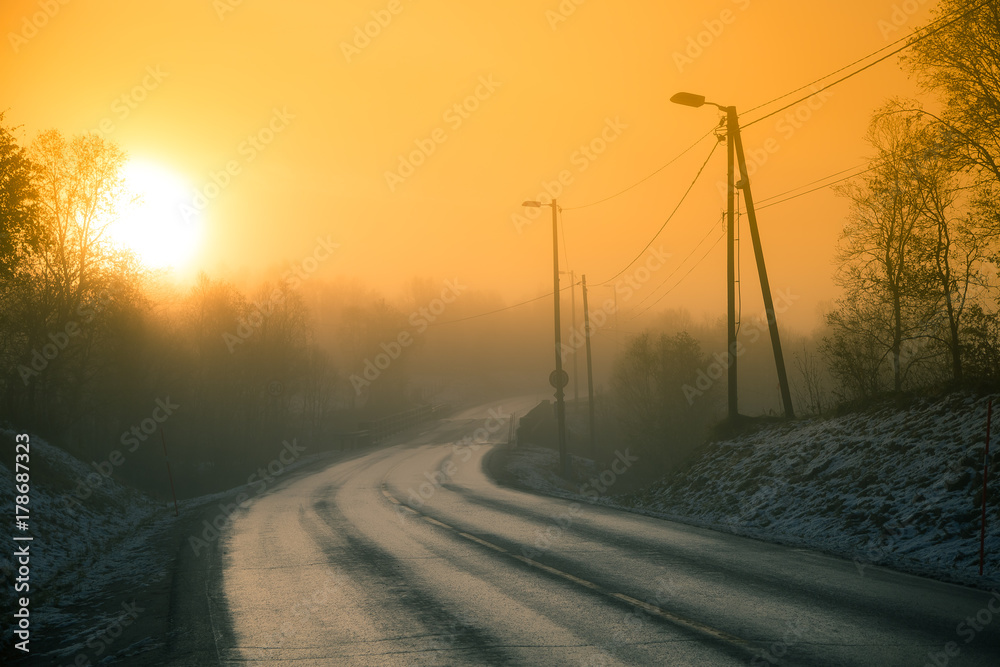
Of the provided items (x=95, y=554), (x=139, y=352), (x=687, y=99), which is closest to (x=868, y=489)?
(x=687, y=99)

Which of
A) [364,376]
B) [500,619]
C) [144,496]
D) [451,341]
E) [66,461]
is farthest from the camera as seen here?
[451,341]

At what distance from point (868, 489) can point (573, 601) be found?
23.0 ft

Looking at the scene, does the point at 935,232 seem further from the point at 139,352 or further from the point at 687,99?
the point at 139,352

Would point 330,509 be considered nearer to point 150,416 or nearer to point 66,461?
point 66,461

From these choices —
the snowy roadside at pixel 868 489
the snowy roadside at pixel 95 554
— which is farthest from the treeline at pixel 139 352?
the snowy roadside at pixel 868 489

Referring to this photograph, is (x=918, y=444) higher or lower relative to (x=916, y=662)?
higher

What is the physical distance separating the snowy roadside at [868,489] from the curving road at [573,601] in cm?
126

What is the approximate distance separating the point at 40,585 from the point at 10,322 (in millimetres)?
21985

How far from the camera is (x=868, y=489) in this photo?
11141 millimetres

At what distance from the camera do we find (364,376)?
81938mm

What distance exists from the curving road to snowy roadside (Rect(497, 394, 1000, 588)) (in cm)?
126

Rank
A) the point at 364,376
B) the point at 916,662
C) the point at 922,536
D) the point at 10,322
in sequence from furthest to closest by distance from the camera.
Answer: the point at 364,376
the point at 10,322
the point at 922,536
the point at 916,662

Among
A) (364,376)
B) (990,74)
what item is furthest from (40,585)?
(364,376)

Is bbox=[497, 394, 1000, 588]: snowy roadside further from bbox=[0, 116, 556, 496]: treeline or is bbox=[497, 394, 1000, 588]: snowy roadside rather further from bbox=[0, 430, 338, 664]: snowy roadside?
bbox=[0, 116, 556, 496]: treeline
